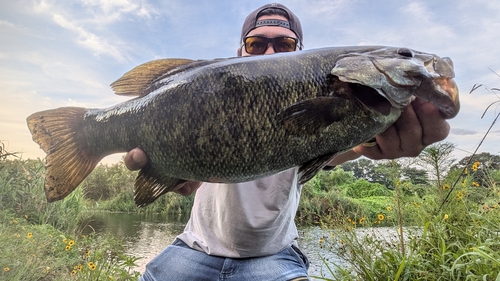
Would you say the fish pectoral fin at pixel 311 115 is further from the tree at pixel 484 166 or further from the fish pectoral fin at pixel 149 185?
the tree at pixel 484 166

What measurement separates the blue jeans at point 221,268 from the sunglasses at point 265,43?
1.80 meters

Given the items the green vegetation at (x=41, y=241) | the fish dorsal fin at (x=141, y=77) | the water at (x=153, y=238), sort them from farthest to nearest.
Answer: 1. the water at (x=153, y=238)
2. the green vegetation at (x=41, y=241)
3. the fish dorsal fin at (x=141, y=77)

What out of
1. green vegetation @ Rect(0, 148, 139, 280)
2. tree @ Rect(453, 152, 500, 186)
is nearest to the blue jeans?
green vegetation @ Rect(0, 148, 139, 280)

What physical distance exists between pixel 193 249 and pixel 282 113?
5.28 ft

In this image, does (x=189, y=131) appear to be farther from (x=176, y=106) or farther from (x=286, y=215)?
(x=286, y=215)

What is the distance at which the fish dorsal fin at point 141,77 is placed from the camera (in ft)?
6.61

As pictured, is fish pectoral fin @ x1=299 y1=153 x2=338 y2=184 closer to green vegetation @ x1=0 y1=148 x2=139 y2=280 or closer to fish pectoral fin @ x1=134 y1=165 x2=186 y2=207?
fish pectoral fin @ x1=134 y1=165 x2=186 y2=207

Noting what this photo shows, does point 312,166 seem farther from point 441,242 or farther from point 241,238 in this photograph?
point 441,242

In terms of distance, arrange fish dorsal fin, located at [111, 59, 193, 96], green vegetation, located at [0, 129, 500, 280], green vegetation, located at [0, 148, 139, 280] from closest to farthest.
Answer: fish dorsal fin, located at [111, 59, 193, 96]
green vegetation, located at [0, 129, 500, 280]
green vegetation, located at [0, 148, 139, 280]

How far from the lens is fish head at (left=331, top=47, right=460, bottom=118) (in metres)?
1.67

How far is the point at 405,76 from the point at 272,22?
1841 mm

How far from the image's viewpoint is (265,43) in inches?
127

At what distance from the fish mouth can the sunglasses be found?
1.64m

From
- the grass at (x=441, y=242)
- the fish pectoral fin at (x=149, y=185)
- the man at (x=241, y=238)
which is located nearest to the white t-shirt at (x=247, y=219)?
the man at (x=241, y=238)
